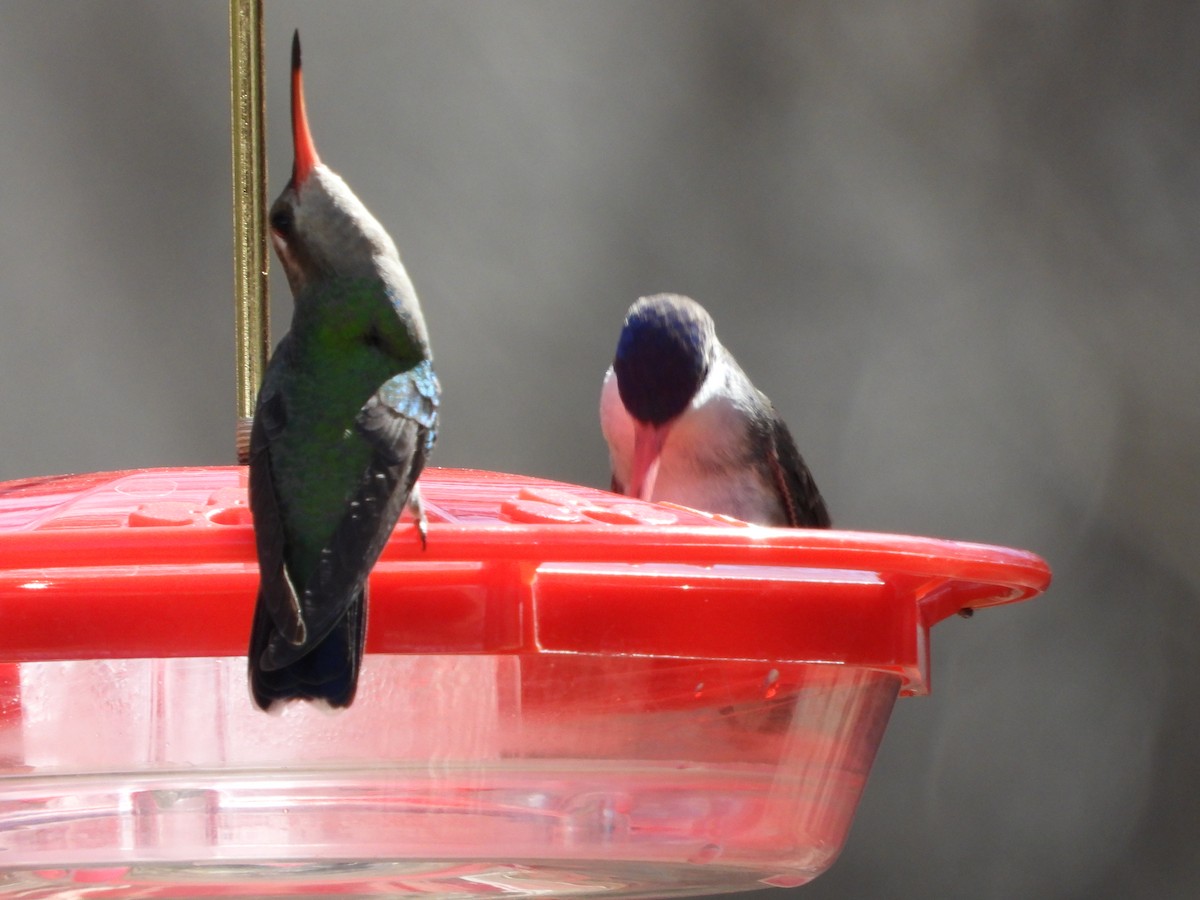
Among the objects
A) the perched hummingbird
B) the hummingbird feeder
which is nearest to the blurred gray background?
the perched hummingbird

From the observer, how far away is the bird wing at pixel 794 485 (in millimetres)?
2836

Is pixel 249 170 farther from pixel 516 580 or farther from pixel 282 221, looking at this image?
pixel 516 580

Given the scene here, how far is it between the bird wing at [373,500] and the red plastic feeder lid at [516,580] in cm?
3

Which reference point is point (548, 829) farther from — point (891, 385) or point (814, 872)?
point (891, 385)

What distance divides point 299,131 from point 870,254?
270 cm

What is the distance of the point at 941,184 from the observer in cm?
377

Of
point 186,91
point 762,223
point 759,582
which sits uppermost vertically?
point 186,91

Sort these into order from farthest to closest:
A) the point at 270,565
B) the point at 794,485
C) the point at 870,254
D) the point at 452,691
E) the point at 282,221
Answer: the point at 870,254
the point at 794,485
the point at 282,221
the point at 452,691
the point at 270,565

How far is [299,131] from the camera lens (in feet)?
3.60

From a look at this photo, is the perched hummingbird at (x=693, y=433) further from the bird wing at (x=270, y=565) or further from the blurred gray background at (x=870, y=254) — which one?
the bird wing at (x=270, y=565)

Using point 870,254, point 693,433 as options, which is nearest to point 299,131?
point 693,433

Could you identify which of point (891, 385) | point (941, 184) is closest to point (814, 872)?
point (891, 385)

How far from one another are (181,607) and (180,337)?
2304mm

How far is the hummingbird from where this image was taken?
3.08 feet
